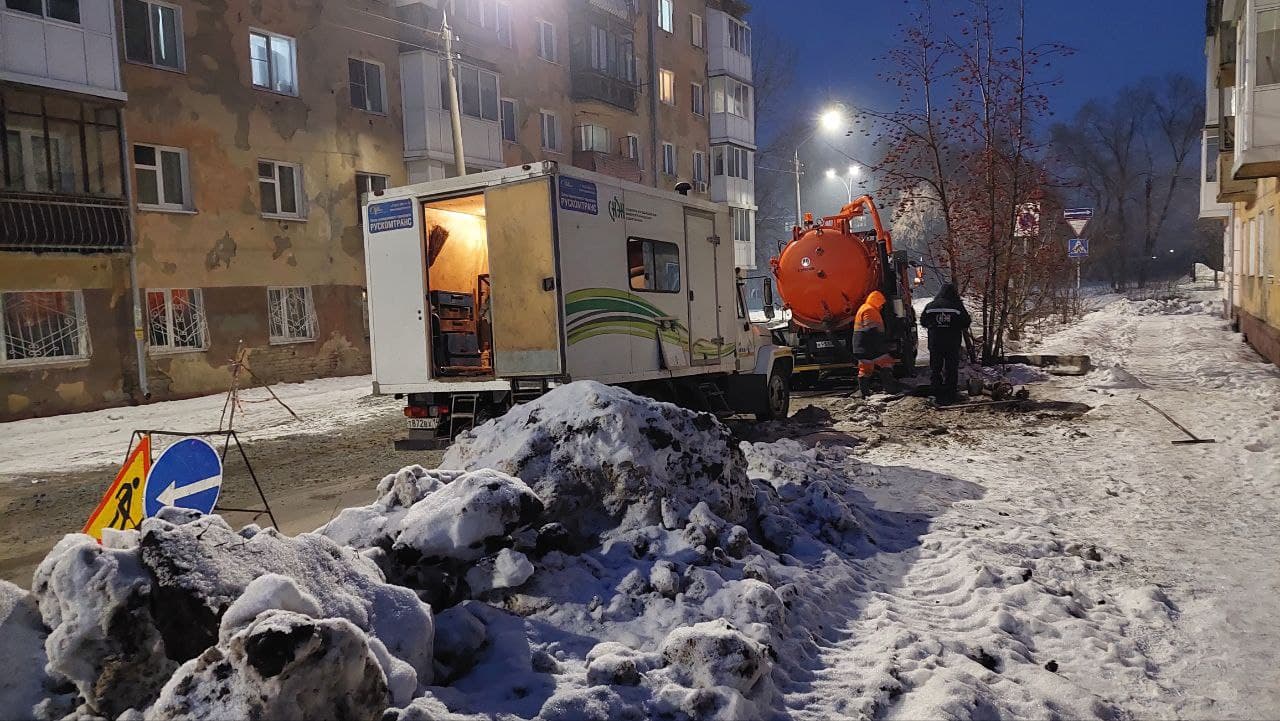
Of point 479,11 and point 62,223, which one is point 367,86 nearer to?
point 479,11

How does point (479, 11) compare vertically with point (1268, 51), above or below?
above

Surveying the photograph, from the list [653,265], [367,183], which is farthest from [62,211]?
[653,265]

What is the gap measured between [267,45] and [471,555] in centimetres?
2036

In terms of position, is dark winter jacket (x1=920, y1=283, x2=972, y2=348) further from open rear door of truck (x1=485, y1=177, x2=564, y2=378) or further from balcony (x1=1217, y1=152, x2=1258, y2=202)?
balcony (x1=1217, y1=152, x2=1258, y2=202)

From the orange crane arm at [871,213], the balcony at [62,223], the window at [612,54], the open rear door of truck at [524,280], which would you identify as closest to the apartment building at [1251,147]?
the orange crane arm at [871,213]

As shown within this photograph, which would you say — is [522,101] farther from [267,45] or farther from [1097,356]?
[1097,356]

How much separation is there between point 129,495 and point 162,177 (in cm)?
1687

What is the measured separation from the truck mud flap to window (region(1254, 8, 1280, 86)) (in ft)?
18.9

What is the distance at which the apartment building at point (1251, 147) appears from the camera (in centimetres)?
1463

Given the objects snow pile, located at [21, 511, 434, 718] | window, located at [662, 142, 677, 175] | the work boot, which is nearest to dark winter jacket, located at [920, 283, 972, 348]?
the work boot

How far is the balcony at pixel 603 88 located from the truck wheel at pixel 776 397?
2120 centimetres

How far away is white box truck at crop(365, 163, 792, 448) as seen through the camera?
29.2ft

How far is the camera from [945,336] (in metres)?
12.9

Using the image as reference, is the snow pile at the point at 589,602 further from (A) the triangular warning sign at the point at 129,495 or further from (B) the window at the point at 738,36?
(B) the window at the point at 738,36
